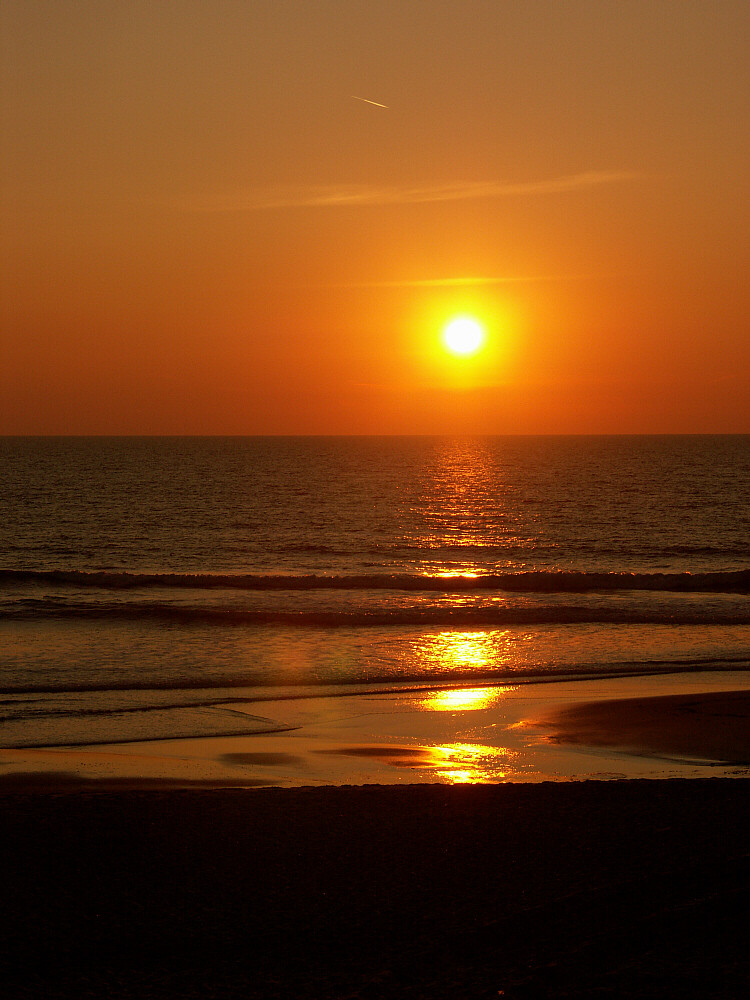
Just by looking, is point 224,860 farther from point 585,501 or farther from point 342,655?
point 585,501

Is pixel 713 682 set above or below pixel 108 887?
below

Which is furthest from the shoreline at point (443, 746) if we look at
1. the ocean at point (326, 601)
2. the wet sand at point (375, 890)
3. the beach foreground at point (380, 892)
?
the beach foreground at point (380, 892)

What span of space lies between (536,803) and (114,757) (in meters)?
5.49

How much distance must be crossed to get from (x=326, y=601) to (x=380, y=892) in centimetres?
2316

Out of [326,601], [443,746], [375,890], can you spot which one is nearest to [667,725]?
[443,746]

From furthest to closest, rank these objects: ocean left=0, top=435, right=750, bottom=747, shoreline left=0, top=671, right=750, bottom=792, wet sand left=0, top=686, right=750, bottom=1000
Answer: ocean left=0, top=435, right=750, bottom=747, shoreline left=0, top=671, right=750, bottom=792, wet sand left=0, top=686, right=750, bottom=1000

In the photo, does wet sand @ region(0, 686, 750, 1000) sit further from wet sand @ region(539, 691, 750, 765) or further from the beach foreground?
wet sand @ region(539, 691, 750, 765)

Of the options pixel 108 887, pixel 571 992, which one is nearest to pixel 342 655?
pixel 108 887

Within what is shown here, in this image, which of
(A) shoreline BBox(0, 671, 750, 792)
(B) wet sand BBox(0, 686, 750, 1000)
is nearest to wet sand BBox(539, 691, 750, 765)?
(A) shoreline BBox(0, 671, 750, 792)

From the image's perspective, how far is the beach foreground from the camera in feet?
18.7

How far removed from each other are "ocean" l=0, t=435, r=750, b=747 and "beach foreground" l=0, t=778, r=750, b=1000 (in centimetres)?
494

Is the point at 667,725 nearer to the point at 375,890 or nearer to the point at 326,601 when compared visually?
the point at 375,890

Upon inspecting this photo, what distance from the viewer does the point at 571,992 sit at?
545 centimetres

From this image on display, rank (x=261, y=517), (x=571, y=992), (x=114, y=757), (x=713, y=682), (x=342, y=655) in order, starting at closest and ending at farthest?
(x=571, y=992), (x=114, y=757), (x=713, y=682), (x=342, y=655), (x=261, y=517)
